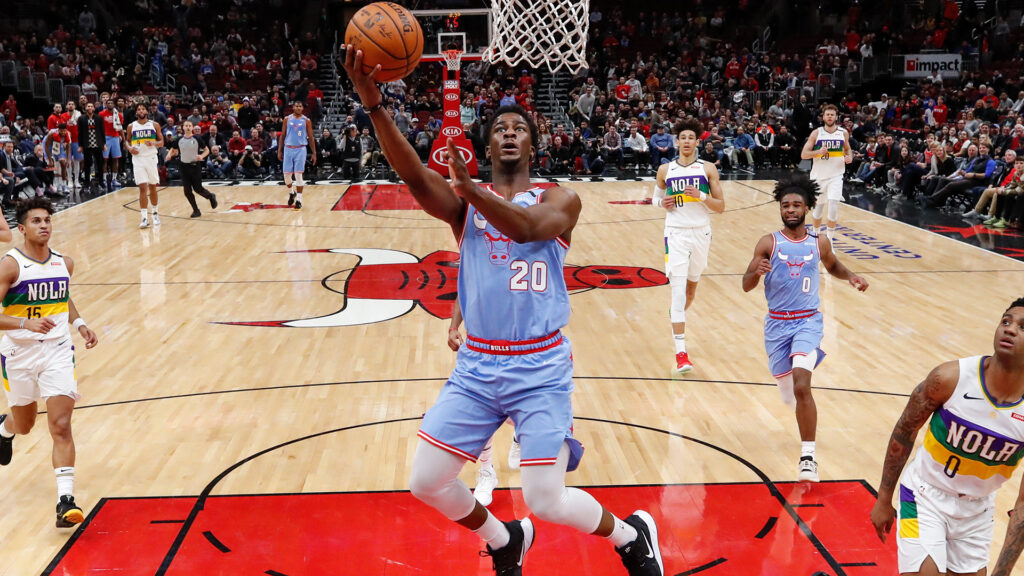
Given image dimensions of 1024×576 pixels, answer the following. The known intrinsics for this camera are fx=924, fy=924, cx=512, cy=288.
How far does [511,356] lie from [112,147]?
17506mm

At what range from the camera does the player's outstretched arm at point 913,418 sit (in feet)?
10.6

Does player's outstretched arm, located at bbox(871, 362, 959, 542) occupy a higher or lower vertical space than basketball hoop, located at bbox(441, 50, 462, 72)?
lower

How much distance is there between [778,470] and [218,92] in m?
24.4

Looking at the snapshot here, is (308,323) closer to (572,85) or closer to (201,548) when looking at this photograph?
(201,548)

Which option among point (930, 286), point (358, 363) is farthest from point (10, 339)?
point (930, 286)

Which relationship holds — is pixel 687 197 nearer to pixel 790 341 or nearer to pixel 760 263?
pixel 760 263

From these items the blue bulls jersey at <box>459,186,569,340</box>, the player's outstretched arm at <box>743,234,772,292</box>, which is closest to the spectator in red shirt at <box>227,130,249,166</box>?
the player's outstretched arm at <box>743,234,772,292</box>

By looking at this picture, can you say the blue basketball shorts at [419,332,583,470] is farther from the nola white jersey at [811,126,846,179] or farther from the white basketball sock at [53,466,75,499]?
the nola white jersey at [811,126,846,179]

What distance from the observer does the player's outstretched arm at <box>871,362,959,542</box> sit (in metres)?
3.23

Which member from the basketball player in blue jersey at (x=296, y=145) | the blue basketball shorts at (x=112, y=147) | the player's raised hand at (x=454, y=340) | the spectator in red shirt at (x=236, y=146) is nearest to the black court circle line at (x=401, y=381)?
the player's raised hand at (x=454, y=340)

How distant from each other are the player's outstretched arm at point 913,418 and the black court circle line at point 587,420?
0.99 meters

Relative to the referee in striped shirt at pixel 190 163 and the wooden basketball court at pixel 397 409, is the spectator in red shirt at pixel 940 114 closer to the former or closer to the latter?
the wooden basketball court at pixel 397 409

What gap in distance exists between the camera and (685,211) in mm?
7504

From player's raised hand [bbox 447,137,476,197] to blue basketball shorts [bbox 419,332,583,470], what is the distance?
29.3 inches
